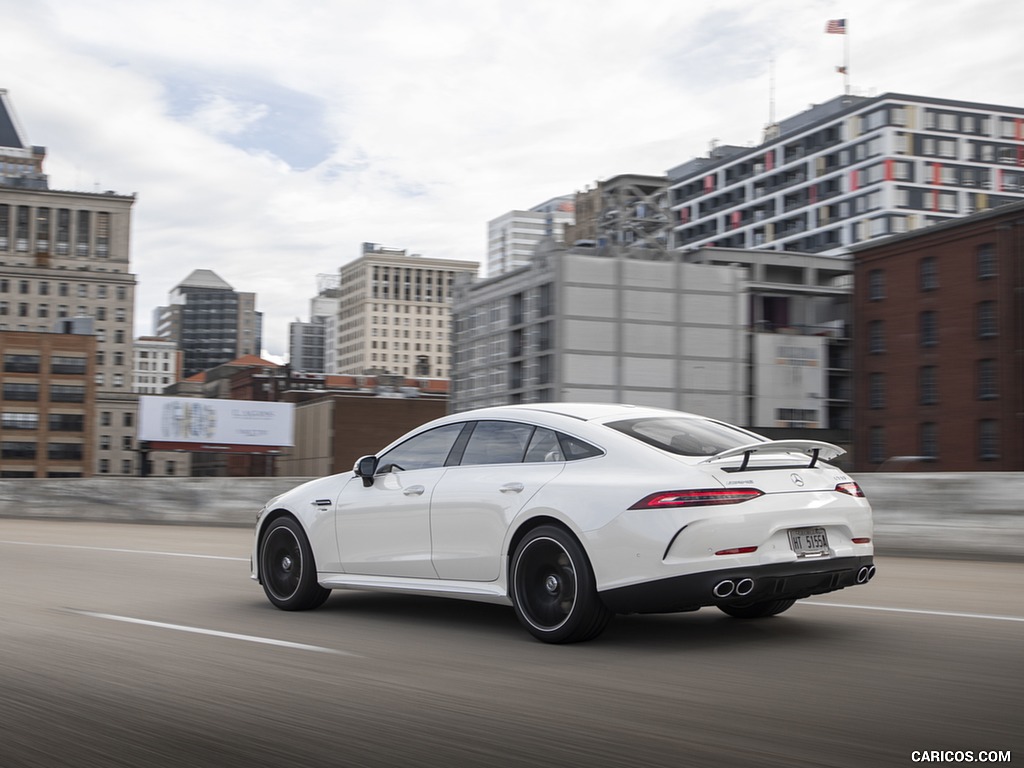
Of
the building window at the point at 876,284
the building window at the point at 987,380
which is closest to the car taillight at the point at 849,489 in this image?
the building window at the point at 987,380

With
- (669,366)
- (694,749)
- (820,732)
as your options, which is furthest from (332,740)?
(669,366)

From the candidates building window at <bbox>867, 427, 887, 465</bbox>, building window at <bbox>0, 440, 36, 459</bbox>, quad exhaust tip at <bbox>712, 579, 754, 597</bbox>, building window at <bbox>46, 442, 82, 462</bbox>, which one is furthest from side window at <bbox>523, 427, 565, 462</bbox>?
building window at <bbox>46, 442, 82, 462</bbox>

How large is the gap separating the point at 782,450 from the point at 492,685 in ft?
7.32

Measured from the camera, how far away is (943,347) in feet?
238

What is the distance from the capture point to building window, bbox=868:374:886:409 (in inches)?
3050

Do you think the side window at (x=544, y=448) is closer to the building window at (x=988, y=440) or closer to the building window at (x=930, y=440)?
the building window at (x=988, y=440)

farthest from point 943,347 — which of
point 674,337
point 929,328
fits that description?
point 674,337

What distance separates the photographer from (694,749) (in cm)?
444

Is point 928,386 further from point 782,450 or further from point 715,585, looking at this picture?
point 715,585

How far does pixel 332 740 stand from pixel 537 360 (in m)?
81.6

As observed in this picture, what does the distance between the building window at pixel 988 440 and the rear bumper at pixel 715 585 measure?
6665cm

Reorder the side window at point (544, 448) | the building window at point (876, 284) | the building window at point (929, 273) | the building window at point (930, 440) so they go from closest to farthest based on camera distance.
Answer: the side window at point (544, 448) < the building window at point (930, 440) < the building window at point (929, 273) < the building window at point (876, 284)

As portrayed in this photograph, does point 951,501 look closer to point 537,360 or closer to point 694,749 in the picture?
point 694,749

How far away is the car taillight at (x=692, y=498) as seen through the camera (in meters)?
6.29
